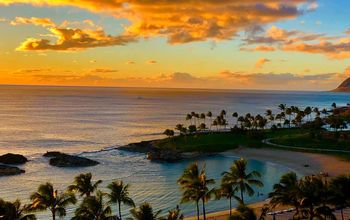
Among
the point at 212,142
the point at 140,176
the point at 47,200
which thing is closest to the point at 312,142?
the point at 212,142

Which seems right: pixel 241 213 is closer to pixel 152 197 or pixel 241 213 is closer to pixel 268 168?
pixel 152 197

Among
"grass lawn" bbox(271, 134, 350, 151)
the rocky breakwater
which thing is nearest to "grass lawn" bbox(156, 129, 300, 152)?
the rocky breakwater

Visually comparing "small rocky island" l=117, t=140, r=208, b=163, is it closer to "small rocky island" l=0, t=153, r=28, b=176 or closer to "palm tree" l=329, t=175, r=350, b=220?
"small rocky island" l=0, t=153, r=28, b=176

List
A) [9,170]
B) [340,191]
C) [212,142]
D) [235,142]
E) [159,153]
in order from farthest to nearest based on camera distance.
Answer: [212,142], [235,142], [159,153], [9,170], [340,191]

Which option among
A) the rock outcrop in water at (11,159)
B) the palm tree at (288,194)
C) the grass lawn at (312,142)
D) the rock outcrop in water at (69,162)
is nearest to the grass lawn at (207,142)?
the grass lawn at (312,142)

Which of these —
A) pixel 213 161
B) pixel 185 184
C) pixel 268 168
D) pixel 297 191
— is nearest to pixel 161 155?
pixel 213 161

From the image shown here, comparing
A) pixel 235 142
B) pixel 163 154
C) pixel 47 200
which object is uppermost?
pixel 47 200

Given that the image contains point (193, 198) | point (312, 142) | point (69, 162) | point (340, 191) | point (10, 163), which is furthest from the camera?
point (312, 142)

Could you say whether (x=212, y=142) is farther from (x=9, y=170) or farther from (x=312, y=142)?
(x=9, y=170)
